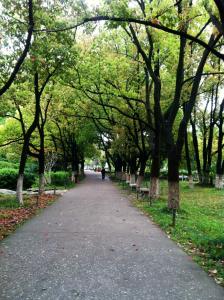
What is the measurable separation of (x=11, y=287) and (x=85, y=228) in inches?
218

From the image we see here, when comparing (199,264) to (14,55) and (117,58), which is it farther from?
(117,58)

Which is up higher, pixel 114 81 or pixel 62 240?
pixel 114 81

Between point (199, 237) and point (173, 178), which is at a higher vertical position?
point (173, 178)

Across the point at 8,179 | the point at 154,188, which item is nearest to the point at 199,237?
the point at 154,188

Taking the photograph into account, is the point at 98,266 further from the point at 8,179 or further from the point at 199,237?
the point at 8,179

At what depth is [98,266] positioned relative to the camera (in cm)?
683

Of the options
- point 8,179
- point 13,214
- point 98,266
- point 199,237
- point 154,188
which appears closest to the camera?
point 98,266

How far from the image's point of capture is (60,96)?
24453 millimetres

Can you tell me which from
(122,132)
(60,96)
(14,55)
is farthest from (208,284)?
(122,132)

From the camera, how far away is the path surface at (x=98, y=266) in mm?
5469

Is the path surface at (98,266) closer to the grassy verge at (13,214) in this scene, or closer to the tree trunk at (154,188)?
the grassy verge at (13,214)

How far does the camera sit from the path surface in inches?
215

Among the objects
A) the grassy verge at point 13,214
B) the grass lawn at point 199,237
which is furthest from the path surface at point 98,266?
the grassy verge at point 13,214

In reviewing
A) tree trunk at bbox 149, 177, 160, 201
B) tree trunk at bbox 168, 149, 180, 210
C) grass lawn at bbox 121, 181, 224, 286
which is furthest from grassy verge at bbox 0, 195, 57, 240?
tree trunk at bbox 149, 177, 160, 201
